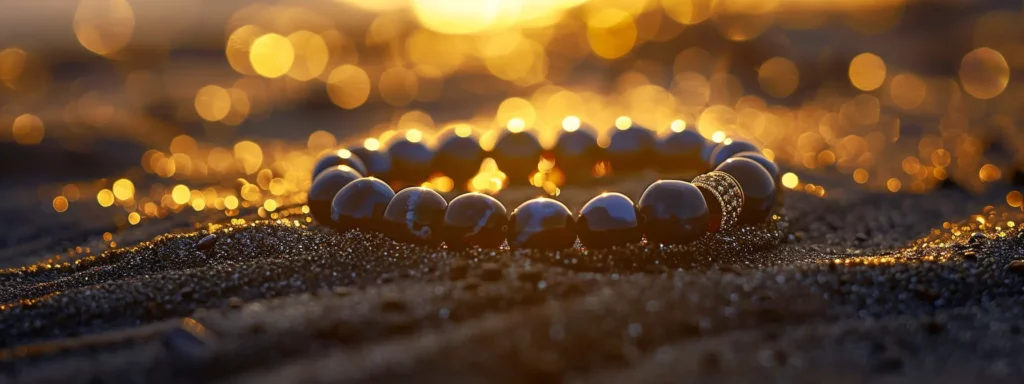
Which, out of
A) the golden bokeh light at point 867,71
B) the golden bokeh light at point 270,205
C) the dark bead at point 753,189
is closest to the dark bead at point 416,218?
the dark bead at point 753,189

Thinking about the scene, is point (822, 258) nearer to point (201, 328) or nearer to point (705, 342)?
point (705, 342)

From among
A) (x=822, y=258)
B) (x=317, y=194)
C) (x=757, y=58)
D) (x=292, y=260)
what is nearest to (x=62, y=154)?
(x=317, y=194)

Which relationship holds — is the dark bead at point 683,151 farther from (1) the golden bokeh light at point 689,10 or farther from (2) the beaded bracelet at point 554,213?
(1) the golden bokeh light at point 689,10

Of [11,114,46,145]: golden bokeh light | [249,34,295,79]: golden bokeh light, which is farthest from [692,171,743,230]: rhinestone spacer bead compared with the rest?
[249,34,295,79]: golden bokeh light

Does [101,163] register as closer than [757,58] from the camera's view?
Yes

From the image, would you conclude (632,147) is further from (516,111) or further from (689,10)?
(689,10)

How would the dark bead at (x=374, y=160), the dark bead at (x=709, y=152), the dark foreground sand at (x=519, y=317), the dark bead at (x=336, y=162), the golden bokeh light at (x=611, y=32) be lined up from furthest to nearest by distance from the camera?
1. the golden bokeh light at (x=611, y=32)
2. the dark bead at (x=374, y=160)
3. the dark bead at (x=709, y=152)
4. the dark bead at (x=336, y=162)
5. the dark foreground sand at (x=519, y=317)

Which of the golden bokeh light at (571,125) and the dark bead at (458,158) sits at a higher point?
the golden bokeh light at (571,125)
